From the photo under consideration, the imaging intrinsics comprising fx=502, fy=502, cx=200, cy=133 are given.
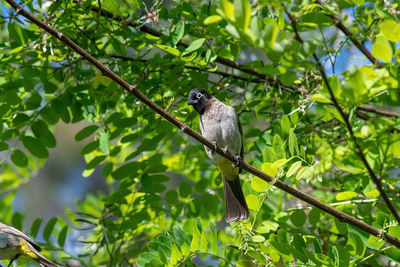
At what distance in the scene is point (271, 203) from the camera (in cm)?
312

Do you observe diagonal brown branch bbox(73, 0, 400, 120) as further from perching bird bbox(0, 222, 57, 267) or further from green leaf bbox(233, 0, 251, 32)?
green leaf bbox(233, 0, 251, 32)

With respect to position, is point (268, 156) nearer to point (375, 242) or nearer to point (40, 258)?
point (375, 242)

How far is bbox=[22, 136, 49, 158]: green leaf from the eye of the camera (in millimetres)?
3021

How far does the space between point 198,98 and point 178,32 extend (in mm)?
501

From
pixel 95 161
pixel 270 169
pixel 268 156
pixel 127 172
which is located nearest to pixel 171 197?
pixel 127 172

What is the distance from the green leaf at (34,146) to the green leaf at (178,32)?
1.10 m

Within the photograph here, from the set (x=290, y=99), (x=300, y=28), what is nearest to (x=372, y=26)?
(x=300, y=28)

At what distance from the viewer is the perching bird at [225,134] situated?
2898 millimetres

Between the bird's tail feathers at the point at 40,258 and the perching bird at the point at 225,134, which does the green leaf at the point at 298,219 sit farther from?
the bird's tail feathers at the point at 40,258

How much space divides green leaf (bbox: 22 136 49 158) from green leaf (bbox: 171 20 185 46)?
1.10m

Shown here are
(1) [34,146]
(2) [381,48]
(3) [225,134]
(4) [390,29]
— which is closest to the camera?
(4) [390,29]

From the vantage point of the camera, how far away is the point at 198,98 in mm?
2959

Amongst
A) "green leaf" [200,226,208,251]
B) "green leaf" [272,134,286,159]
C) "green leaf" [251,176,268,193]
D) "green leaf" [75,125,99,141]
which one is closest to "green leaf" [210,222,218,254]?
"green leaf" [200,226,208,251]

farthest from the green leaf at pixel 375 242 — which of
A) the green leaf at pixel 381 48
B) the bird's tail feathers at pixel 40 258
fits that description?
the bird's tail feathers at pixel 40 258
